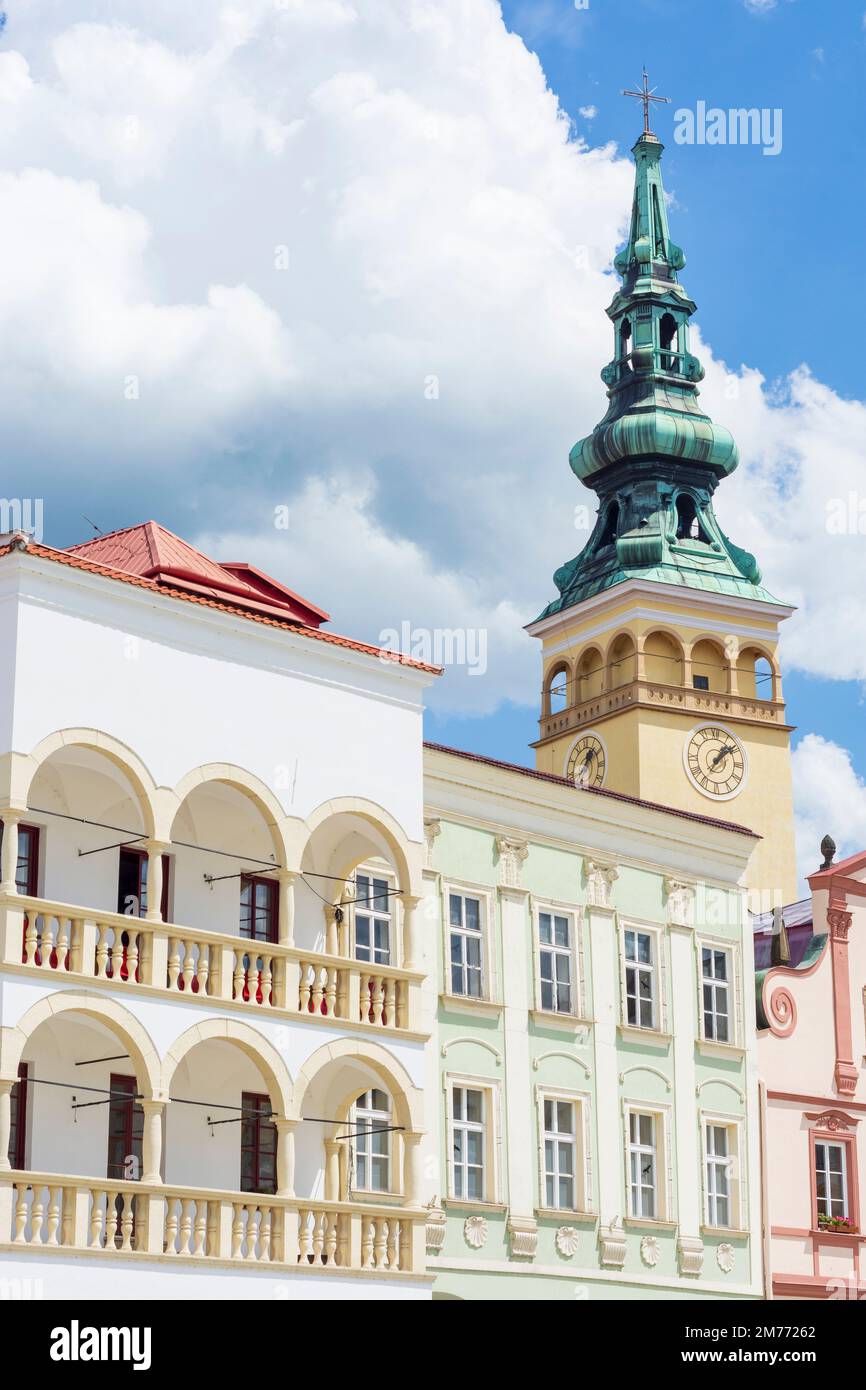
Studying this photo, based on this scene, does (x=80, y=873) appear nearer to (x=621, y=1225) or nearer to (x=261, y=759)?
(x=261, y=759)

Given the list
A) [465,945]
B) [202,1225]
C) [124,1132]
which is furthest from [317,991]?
[465,945]

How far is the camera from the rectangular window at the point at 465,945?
3466 centimetres

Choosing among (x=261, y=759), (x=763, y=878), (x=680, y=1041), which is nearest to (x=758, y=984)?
(x=680, y=1041)

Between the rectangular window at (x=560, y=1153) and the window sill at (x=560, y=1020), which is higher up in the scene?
the window sill at (x=560, y=1020)

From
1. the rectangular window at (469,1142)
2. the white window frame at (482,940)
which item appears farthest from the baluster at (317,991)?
the rectangular window at (469,1142)

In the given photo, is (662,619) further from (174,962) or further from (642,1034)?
(174,962)

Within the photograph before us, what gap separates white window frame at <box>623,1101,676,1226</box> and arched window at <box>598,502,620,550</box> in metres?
44.6

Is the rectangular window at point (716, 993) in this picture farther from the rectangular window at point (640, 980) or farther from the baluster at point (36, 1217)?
the baluster at point (36, 1217)

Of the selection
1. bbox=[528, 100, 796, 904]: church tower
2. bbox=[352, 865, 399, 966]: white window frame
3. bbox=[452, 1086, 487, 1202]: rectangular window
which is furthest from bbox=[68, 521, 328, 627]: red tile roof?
bbox=[528, 100, 796, 904]: church tower

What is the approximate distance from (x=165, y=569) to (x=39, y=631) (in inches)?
111

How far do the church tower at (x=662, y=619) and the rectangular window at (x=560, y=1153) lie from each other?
3750cm

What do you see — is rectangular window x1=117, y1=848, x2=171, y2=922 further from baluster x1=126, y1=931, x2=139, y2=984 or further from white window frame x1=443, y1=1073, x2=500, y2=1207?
white window frame x1=443, y1=1073, x2=500, y2=1207

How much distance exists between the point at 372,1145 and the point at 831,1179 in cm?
1010
